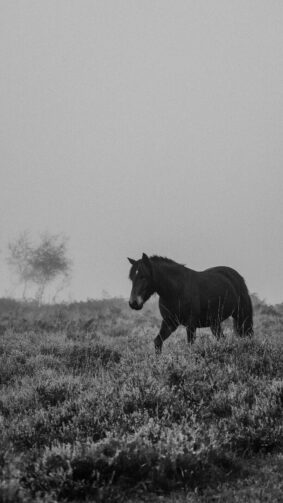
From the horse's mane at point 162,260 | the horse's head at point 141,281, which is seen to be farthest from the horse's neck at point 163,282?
the horse's mane at point 162,260

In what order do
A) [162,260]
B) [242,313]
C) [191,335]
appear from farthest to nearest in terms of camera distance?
1. [242,313]
2. [162,260]
3. [191,335]

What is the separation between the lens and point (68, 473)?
10.9ft

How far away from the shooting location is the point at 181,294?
9594 millimetres

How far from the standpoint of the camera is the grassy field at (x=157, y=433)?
3.33 m

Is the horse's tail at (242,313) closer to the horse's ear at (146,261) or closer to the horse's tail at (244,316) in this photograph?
the horse's tail at (244,316)

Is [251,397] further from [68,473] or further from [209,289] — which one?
[209,289]

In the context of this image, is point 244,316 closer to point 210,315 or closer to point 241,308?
point 241,308

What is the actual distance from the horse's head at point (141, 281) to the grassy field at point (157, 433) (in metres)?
→ 1.45

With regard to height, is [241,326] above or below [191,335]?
above

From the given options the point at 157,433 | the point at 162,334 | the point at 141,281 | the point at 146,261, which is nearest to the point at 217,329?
the point at 162,334

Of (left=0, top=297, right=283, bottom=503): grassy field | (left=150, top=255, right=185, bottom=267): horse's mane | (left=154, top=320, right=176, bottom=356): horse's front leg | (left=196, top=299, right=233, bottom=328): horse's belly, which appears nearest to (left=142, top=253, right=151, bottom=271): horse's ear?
A: (left=150, top=255, right=185, bottom=267): horse's mane

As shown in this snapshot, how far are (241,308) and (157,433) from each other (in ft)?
25.5

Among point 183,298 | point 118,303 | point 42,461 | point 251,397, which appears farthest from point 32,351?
point 118,303

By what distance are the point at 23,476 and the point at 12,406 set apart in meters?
2.48
